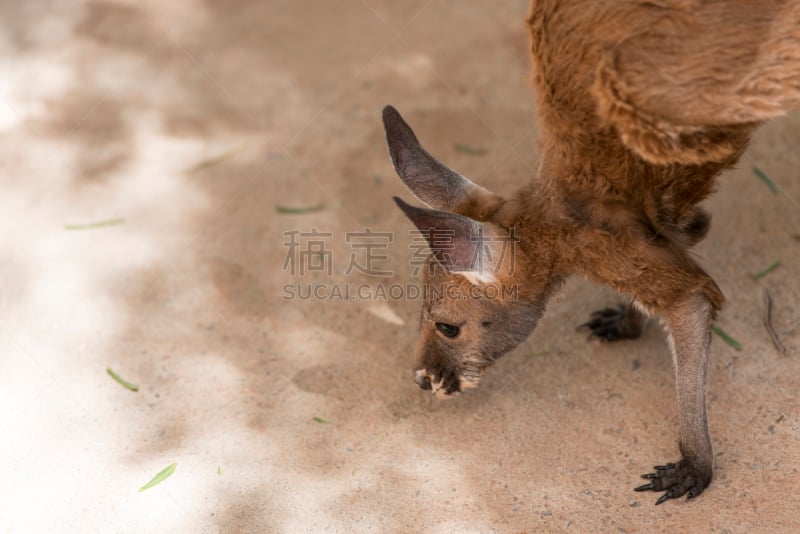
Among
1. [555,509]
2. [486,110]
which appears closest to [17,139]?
[486,110]

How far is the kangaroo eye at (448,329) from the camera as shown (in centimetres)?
378

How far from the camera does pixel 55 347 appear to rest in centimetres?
430

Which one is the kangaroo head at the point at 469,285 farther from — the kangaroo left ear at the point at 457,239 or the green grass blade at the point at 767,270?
the green grass blade at the point at 767,270

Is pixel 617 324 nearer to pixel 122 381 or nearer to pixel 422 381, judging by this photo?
pixel 422 381

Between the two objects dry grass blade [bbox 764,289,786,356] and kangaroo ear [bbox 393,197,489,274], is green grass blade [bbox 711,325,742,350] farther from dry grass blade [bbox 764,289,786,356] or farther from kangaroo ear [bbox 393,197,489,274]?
kangaroo ear [bbox 393,197,489,274]

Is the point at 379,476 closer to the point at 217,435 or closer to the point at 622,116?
the point at 217,435

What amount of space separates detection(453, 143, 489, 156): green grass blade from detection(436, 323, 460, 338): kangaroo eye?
6.48 feet

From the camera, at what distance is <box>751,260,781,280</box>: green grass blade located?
4.50 metres

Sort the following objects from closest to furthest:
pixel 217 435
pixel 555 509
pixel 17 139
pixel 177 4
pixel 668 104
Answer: pixel 668 104 < pixel 555 509 < pixel 217 435 < pixel 17 139 < pixel 177 4

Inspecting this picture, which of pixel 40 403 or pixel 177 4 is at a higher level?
pixel 177 4

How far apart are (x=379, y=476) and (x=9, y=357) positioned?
2.10m

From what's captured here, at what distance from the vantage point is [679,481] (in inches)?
137

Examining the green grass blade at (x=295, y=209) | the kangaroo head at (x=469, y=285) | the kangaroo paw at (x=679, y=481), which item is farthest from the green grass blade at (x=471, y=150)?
the kangaroo paw at (x=679, y=481)

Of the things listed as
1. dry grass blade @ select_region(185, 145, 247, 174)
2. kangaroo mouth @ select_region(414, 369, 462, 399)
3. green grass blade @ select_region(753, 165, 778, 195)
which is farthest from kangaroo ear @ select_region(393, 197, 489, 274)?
dry grass blade @ select_region(185, 145, 247, 174)
